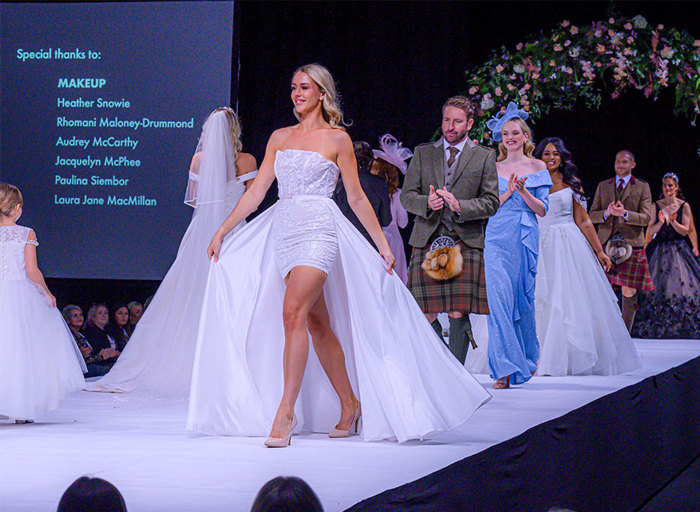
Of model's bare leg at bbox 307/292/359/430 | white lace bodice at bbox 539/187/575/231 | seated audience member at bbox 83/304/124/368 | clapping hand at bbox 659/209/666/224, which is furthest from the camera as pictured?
clapping hand at bbox 659/209/666/224

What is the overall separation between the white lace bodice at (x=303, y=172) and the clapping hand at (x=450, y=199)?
3.21 feet

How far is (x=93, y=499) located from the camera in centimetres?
179

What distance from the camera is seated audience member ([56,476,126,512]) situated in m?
1.78

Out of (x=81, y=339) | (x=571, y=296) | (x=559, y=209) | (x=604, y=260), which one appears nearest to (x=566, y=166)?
(x=559, y=209)

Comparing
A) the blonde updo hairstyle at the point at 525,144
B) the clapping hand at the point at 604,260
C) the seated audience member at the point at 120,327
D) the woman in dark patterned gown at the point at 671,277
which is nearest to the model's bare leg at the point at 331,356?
the blonde updo hairstyle at the point at 525,144

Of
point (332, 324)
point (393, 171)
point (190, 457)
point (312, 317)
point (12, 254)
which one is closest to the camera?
point (190, 457)

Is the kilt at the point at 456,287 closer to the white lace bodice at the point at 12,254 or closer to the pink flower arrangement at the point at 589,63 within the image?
the white lace bodice at the point at 12,254

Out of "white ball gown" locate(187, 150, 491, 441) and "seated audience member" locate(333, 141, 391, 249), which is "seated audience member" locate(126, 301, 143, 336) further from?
"white ball gown" locate(187, 150, 491, 441)

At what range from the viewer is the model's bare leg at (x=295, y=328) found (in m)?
3.48

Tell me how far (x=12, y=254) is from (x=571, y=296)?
11.4 feet

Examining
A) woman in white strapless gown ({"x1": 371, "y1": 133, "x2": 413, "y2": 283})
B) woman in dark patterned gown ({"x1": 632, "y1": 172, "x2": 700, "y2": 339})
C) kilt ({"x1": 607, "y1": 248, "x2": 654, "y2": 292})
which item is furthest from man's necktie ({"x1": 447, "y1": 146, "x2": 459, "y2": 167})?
woman in dark patterned gown ({"x1": 632, "y1": 172, "x2": 700, "y2": 339})

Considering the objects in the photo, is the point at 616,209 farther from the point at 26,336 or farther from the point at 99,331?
the point at 26,336

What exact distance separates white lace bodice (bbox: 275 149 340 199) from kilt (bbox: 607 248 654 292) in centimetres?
Answer: 507

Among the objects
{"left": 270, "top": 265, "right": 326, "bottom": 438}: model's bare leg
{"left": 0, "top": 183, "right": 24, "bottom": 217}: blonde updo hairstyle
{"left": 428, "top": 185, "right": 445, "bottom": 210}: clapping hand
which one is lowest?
{"left": 270, "top": 265, "right": 326, "bottom": 438}: model's bare leg
